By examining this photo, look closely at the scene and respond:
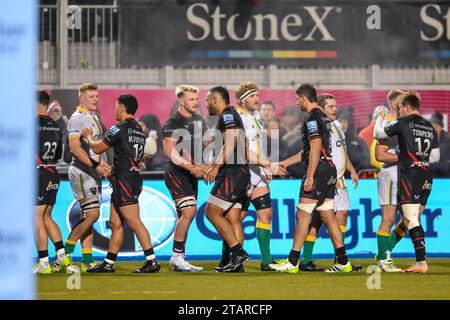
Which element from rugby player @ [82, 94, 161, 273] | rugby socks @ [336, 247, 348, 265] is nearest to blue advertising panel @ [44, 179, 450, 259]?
rugby player @ [82, 94, 161, 273]

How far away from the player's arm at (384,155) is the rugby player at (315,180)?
115 centimetres

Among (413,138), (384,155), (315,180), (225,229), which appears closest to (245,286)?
(225,229)

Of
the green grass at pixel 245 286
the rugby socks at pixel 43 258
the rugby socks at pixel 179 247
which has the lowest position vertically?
the green grass at pixel 245 286

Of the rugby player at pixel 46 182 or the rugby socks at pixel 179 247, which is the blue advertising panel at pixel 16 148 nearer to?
the rugby player at pixel 46 182

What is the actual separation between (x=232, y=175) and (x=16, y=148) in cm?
747

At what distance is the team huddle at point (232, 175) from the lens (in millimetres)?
12227

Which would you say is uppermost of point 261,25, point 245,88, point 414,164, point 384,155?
point 261,25

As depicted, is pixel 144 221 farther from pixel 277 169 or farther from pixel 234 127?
pixel 234 127

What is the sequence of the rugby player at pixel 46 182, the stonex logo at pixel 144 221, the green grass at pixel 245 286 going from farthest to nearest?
1. the stonex logo at pixel 144 221
2. the rugby player at pixel 46 182
3. the green grass at pixel 245 286

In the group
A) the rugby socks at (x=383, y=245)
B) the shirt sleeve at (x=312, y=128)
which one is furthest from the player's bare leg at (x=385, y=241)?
the shirt sleeve at (x=312, y=128)

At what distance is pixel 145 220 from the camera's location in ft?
50.3

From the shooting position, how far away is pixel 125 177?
1226 cm

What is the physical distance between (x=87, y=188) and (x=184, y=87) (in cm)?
177

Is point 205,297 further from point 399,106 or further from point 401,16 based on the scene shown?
point 401,16
